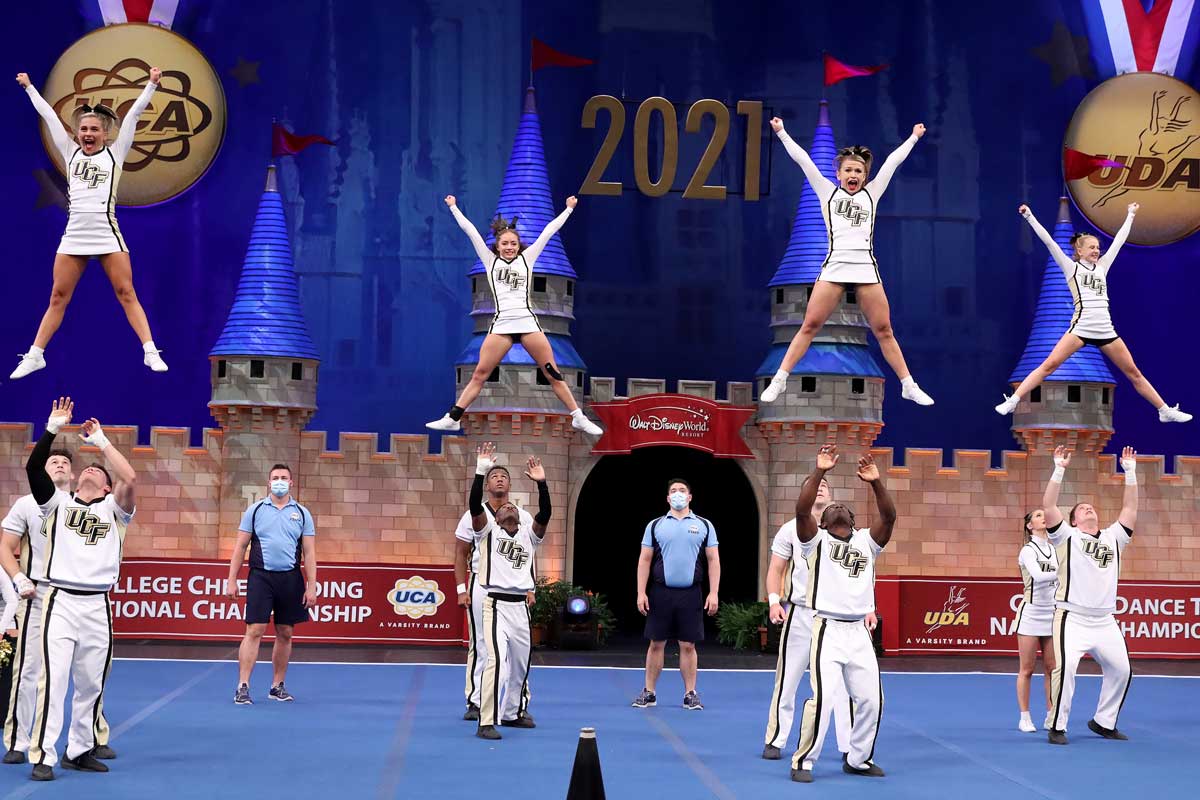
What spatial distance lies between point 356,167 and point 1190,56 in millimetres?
14326

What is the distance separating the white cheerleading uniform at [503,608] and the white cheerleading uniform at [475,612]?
0.09 meters

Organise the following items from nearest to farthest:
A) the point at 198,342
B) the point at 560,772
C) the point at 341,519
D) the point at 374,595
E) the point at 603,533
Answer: the point at 560,772, the point at 374,595, the point at 341,519, the point at 198,342, the point at 603,533

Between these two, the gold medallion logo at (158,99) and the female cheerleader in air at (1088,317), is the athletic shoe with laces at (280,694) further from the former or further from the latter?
the gold medallion logo at (158,99)

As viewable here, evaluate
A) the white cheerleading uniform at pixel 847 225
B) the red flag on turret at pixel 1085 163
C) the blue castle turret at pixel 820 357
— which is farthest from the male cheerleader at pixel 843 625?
the blue castle turret at pixel 820 357

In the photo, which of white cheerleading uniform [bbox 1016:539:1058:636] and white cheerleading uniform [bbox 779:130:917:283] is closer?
white cheerleading uniform [bbox 779:130:917:283]

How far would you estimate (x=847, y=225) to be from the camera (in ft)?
31.2

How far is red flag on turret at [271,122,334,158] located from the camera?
60.5ft

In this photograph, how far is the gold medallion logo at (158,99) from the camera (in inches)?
890

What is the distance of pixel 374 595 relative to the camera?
19266mm

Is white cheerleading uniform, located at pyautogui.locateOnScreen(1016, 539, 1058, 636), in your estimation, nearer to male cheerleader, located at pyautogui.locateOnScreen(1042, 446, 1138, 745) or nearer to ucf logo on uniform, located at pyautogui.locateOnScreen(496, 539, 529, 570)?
male cheerleader, located at pyautogui.locateOnScreen(1042, 446, 1138, 745)

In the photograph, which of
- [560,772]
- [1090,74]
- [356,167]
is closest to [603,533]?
[356,167]

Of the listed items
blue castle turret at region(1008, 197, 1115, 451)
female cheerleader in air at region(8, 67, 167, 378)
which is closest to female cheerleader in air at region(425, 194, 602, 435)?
female cheerleader in air at region(8, 67, 167, 378)

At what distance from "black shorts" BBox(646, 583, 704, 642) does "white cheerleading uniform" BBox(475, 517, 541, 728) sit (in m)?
2.08

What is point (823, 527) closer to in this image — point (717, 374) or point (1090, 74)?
point (717, 374)
